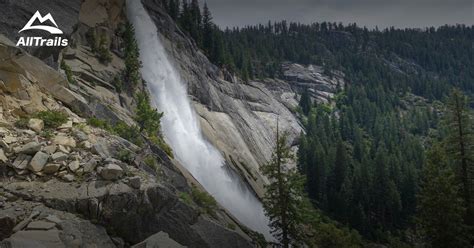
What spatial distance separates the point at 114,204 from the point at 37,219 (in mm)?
2947

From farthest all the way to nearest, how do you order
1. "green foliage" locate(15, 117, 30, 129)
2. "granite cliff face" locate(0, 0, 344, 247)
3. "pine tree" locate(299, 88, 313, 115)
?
"pine tree" locate(299, 88, 313, 115)
"green foliage" locate(15, 117, 30, 129)
"granite cliff face" locate(0, 0, 344, 247)

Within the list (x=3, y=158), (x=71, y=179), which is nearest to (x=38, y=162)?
(x=3, y=158)

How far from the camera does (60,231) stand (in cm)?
1289

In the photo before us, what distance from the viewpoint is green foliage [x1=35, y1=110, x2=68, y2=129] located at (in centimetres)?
1759

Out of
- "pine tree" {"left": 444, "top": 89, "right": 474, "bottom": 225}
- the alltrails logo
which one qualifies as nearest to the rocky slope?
the alltrails logo

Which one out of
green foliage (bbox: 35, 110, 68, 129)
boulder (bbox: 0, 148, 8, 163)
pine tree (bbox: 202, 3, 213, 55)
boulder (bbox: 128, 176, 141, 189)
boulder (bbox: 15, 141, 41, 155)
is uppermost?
pine tree (bbox: 202, 3, 213, 55)

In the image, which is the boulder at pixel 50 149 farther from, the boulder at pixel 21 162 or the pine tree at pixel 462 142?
the pine tree at pixel 462 142

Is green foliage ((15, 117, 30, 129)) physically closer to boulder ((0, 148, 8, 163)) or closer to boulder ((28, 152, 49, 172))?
boulder ((0, 148, 8, 163))

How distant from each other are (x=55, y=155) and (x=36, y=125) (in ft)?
7.68

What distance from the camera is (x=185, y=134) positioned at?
4656 centimetres

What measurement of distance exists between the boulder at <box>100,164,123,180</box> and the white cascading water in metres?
23.1

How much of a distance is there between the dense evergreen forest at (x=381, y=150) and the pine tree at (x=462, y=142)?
0.07 metres

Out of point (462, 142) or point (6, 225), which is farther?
point (462, 142)

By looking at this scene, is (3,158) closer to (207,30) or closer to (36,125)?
(36,125)
